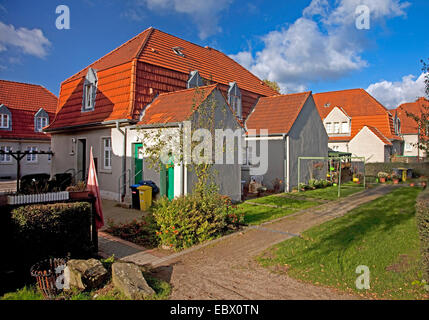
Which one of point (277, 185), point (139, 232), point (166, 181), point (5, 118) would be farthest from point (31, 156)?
point (139, 232)

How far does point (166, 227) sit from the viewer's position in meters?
7.29

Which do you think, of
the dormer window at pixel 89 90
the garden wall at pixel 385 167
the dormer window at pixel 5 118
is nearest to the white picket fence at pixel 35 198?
the dormer window at pixel 89 90

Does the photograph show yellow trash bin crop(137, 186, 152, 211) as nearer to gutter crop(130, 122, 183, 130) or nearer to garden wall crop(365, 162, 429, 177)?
gutter crop(130, 122, 183, 130)

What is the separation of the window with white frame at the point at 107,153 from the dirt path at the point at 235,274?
852 cm

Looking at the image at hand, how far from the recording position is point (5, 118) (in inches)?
1031

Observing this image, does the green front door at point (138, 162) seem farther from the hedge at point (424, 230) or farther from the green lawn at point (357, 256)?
the hedge at point (424, 230)

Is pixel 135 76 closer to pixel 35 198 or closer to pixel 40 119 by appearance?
pixel 35 198

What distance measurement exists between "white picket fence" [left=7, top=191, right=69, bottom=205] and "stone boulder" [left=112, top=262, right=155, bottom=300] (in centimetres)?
198

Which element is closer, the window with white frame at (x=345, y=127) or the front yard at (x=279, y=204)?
the front yard at (x=279, y=204)

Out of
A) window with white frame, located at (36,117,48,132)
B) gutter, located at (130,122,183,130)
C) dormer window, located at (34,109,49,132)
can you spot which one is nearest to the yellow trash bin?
gutter, located at (130,122,183,130)

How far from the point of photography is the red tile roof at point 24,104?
87.9 feet

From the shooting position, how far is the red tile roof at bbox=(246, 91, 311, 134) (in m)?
17.2

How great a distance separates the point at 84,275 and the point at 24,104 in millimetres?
29174
